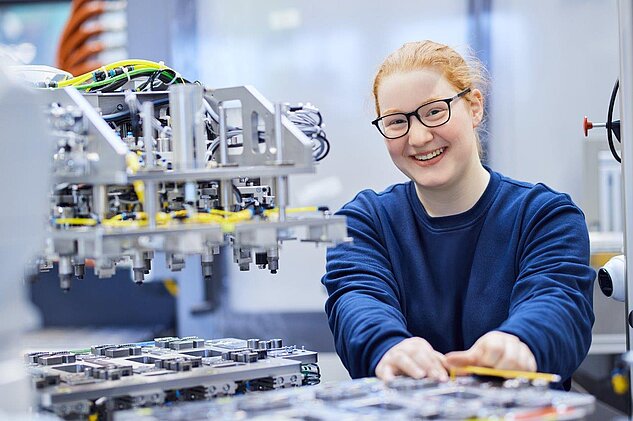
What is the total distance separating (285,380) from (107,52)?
3.01 meters

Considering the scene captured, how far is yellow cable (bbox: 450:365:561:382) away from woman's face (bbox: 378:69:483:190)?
511mm

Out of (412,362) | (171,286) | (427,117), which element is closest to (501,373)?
(412,362)

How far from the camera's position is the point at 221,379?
1657mm

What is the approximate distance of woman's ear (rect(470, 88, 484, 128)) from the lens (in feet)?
6.77

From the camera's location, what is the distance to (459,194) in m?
2.04

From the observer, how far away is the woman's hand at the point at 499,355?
156 cm

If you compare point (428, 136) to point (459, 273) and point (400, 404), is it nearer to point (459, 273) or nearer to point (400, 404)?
point (459, 273)

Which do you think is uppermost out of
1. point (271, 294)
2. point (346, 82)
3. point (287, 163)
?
point (346, 82)

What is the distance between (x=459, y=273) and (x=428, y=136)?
0.29 metres

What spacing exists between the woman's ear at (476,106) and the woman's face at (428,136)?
0.04 meters

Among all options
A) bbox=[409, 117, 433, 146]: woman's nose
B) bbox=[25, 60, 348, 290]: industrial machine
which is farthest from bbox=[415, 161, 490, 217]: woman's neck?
bbox=[25, 60, 348, 290]: industrial machine

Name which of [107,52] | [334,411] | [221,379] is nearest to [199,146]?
[221,379]

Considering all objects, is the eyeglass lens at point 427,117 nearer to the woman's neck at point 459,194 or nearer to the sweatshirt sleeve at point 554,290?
the woman's neck at point 459,194

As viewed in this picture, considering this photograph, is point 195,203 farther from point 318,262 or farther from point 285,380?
point 318,262
